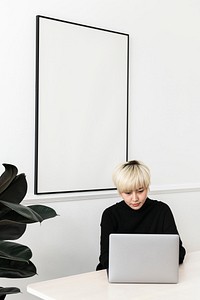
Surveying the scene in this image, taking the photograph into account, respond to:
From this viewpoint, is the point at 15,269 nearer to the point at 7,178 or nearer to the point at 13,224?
the point at 13,224

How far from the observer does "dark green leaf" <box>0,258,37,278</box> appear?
1727mm

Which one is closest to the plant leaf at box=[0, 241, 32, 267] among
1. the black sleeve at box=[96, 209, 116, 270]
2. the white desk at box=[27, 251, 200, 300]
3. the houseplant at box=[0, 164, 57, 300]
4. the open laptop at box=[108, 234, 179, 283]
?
the houseplant at box=[0, 164, 57, 300]

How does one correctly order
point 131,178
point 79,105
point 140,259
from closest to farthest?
point 140,259 → point 131,178 → point 79,105

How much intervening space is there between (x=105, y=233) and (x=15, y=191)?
1.05 meters

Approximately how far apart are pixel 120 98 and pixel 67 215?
793 mm

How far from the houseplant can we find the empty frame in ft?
3.20

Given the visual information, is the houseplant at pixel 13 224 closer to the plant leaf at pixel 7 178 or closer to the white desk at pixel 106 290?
the plant leaf at pixel 7 178

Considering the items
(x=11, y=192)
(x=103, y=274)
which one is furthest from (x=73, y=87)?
(x=11, y=192)

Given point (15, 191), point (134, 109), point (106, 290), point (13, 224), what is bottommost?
point (106, 290)

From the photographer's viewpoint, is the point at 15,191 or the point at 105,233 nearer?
the point at 15,191

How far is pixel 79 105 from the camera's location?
292 cm

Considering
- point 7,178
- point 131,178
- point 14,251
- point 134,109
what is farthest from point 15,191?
point 134,109

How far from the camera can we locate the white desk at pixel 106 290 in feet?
6.48

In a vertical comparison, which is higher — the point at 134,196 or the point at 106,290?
the point at 134,196
